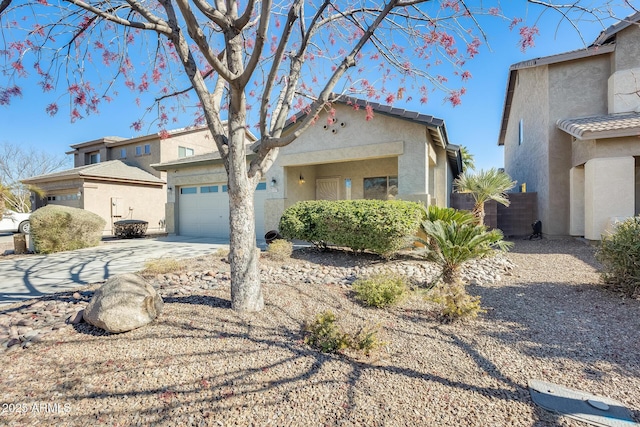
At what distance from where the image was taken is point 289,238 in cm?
905

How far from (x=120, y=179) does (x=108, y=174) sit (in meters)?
0.71

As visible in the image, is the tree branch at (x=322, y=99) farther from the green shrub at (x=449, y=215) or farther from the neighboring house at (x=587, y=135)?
the neighboring house at (x=587, y=135)

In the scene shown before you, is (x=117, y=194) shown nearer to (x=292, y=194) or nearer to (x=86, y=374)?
(x=292, y=194)

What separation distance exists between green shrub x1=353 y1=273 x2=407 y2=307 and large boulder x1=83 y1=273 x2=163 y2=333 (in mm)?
2971

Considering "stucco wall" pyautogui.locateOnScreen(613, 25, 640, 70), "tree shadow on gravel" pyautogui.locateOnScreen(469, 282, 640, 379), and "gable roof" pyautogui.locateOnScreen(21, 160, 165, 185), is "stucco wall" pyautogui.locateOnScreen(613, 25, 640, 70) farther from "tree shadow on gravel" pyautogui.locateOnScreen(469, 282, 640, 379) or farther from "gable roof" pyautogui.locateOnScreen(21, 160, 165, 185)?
"gable roof" pyautogui.locateOnScreen(21, 160, 165, 185)

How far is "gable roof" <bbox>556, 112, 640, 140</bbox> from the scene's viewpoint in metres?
8.85

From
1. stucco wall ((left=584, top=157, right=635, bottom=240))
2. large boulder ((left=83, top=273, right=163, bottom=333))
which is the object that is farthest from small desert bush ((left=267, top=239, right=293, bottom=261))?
stucco wall ((left=584, top=157, right=635, bottom=240))

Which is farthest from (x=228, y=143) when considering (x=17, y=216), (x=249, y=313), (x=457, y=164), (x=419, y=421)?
(x=17, y=216)

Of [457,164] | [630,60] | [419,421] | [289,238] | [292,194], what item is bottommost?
[419,421]

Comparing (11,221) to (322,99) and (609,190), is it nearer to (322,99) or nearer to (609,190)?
(322,99)

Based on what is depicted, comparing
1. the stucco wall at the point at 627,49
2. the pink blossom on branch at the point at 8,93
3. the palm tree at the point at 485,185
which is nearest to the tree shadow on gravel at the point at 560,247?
the palm tree at the point at 485,185

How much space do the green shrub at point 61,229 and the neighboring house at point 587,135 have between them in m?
17.2

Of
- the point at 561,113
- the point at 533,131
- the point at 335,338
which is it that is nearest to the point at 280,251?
the point at 335,338

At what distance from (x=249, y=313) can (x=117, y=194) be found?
19625 mm
